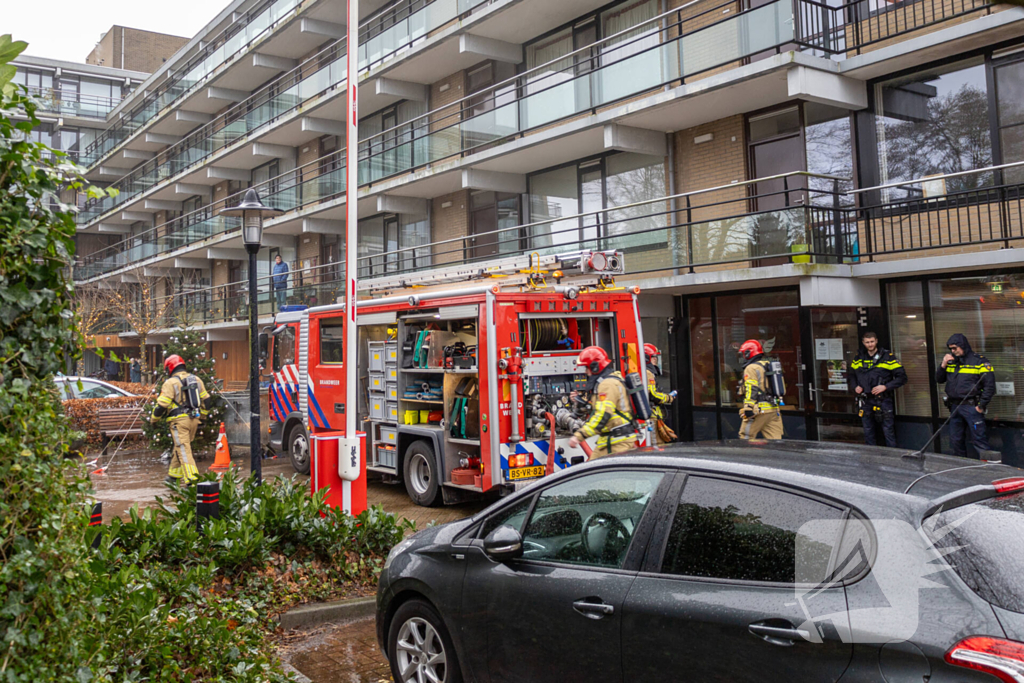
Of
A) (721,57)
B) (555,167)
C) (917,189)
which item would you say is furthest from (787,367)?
(555,167)

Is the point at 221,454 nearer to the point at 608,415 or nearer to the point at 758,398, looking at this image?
the point at 608,415

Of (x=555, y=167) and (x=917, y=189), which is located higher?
(x=555, y=167)

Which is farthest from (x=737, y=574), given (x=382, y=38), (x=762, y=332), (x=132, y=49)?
(x=132, y=49)

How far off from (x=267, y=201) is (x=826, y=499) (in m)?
26.2

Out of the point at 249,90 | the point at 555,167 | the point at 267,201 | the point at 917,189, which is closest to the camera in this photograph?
the point at 917,189

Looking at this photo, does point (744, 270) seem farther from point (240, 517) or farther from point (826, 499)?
point (826, 499)

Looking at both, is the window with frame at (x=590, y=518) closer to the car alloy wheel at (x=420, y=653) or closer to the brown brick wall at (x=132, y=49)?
the car alloy wheel at (x=420, y=653)

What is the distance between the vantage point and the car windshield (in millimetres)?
2393

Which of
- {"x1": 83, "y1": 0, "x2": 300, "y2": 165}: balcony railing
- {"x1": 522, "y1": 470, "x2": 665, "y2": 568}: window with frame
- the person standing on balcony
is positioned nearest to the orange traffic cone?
{"x1": 522, "y1": 470, "x2": 665, "y2": 568}: window with frame

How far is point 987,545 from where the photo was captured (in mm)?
2506

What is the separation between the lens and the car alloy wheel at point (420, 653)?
407 centimetres

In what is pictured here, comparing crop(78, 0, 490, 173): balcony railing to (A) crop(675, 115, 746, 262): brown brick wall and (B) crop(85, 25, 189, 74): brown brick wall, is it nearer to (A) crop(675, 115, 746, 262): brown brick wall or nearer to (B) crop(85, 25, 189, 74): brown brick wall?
(A) crop(675, 115, 746, 262): brown brick wall

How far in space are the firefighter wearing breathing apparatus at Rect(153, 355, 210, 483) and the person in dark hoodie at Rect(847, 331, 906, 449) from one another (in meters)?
9.47

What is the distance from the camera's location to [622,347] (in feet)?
32.5
